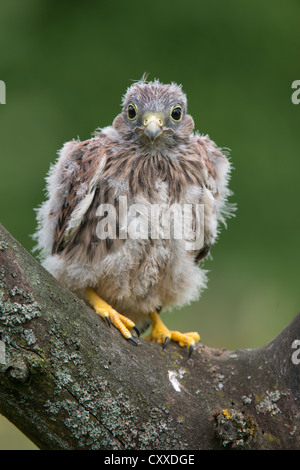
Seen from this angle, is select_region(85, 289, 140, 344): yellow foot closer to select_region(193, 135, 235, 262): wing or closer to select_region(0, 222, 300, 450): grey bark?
select_region(0, 222, 300, 450): grey bark

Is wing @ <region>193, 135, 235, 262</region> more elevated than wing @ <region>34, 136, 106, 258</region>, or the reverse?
wing @ <region>193, 135, 235, 262</region>

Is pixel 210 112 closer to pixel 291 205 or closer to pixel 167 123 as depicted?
pixel 291 205

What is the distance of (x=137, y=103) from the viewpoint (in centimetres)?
387

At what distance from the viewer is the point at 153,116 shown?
379 cm

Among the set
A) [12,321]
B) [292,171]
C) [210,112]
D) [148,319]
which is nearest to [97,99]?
[210,112]

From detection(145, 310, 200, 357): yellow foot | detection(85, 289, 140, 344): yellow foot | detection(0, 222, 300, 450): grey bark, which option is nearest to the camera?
detection(0, 222, 300, 450): grey bark

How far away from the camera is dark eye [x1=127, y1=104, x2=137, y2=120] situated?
388cm

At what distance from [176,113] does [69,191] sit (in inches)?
33.6

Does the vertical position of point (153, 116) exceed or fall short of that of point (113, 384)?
it exceeds it

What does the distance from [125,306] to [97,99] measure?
238 centimetres

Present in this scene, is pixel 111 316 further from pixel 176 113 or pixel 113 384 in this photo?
pixel 176 113

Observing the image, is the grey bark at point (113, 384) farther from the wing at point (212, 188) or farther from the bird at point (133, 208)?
the wing at point (212, 188)

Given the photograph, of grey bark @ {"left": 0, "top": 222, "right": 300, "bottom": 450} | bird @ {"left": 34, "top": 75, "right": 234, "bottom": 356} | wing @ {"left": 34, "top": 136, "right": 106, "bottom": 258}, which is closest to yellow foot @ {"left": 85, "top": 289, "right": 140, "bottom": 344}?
bird @ {"left": 34, "top": 75, "right": 234, "bottom": 356}

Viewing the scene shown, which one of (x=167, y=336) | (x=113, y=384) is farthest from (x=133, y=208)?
(x=113, y=384)
